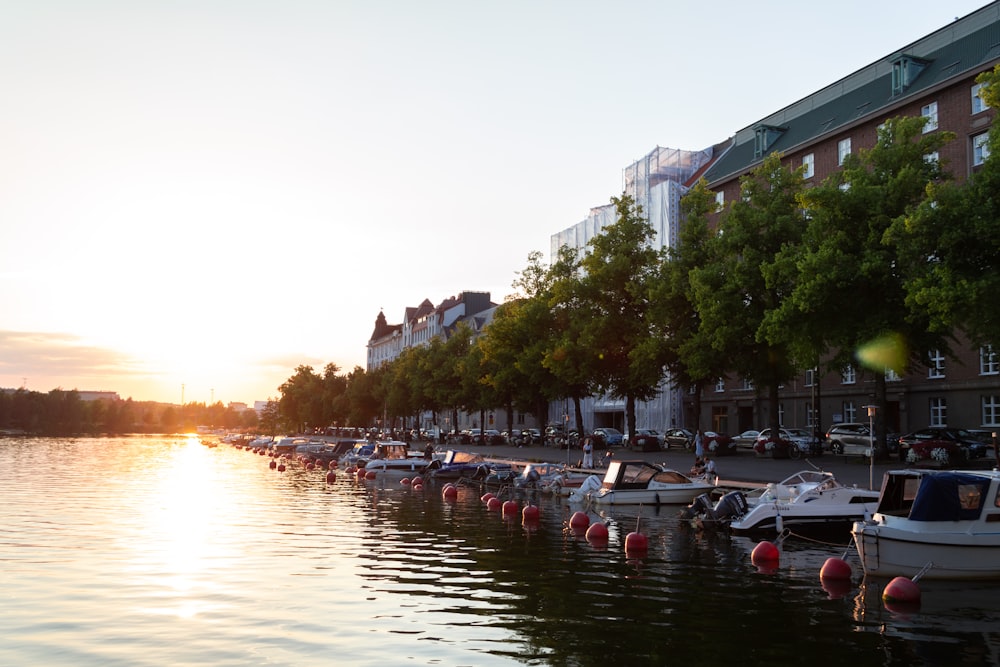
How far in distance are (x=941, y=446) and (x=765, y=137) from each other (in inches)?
1597

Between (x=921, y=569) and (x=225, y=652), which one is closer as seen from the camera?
(x=225, y=652)

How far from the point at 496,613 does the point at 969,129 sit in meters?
54.3

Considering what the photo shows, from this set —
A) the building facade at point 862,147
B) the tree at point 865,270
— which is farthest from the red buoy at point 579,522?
the building facade at point 862,147

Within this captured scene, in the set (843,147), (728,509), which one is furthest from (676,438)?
(728,509)

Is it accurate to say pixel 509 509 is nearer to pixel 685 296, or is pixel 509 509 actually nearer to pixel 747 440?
pixel 685 296

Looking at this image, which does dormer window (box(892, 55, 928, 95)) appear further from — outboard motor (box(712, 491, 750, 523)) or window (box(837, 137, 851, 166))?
outboard motor (box(712, 491, 750, 523))

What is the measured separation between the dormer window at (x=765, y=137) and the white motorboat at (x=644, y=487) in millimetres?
47455

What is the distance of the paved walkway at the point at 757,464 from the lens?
1532 inches

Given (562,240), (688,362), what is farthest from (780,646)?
(562,240)

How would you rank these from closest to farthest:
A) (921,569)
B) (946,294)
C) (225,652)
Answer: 1. (225,652)
2. (921,569)
3. (946,294)

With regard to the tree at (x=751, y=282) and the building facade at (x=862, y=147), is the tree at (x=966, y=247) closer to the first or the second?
the building facade at (x=862, y=147)

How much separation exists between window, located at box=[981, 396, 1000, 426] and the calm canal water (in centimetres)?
3381

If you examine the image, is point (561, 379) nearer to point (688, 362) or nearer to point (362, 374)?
point (688, 362)

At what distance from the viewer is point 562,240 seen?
11375cm
